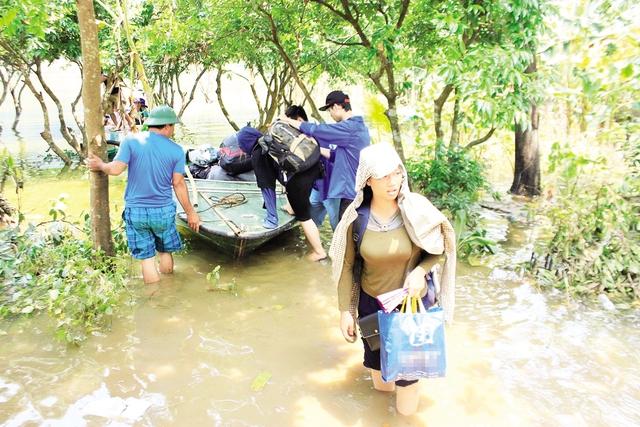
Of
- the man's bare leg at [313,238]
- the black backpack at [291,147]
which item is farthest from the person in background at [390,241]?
the man's bare leg at [313,238]

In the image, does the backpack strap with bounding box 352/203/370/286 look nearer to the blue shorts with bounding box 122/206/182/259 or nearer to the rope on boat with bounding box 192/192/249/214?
the blue shorts with bounding box 122/206/182/259

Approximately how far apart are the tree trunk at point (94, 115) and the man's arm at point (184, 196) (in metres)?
0.63

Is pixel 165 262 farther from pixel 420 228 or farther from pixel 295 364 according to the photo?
pixel 420 228

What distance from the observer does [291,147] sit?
5.00 metres

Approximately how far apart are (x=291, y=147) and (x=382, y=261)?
2569mm

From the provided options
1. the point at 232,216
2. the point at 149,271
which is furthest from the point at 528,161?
the point at 149,271

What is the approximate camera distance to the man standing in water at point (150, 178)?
4312 millimetres

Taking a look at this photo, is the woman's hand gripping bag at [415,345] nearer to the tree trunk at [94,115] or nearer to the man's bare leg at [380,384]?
the man's bare leg at [380,384]

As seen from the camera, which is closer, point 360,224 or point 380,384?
point 360,224

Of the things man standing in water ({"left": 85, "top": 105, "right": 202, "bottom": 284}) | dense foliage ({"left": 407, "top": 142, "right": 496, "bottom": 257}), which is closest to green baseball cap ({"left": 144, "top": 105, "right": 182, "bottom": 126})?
man standing in water ({"left": 85, "top": 105, "right": 202, "bottom": 284})

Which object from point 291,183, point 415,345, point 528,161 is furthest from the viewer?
point 528,161

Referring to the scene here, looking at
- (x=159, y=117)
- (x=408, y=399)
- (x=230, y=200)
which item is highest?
(x=159, y=117)

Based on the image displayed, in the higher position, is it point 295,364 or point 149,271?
point 149,271

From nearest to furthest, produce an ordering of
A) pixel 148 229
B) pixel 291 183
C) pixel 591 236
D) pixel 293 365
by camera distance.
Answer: pixel 293 365 < pixel 148 229 < pixel 591 236 < pixel 291 183
